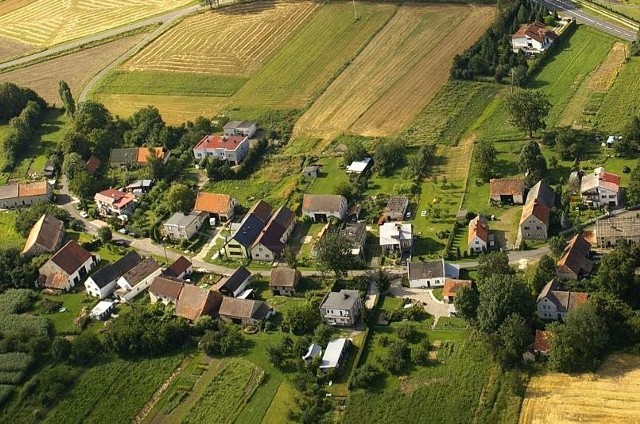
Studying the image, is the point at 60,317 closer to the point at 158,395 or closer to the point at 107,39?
the point at 158,395

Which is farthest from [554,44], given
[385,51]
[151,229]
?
[151,229]

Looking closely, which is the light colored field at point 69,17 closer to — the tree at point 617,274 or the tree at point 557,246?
the tree at point 557,246

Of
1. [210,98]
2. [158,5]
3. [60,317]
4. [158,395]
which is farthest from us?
[158,5]

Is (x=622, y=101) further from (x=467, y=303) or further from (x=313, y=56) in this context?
(x=467, y=303)

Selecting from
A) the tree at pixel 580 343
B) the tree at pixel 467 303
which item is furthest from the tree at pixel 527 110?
the tree at pixel 580 343

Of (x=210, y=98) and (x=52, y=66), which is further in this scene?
(x=52, y=66)

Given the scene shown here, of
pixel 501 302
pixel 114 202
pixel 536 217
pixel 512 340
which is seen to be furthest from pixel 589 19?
pixel 114 202
